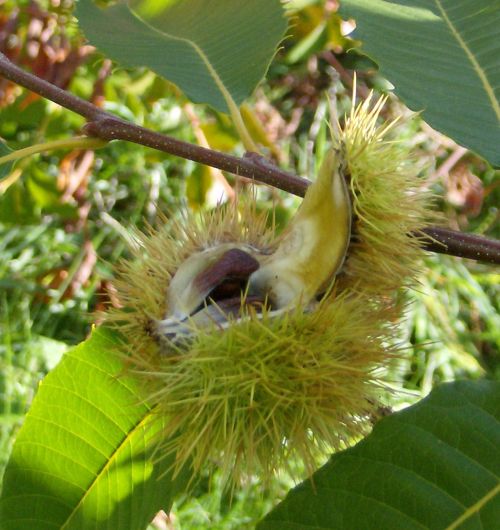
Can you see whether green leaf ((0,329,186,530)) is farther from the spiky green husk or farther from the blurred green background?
the blurred green background

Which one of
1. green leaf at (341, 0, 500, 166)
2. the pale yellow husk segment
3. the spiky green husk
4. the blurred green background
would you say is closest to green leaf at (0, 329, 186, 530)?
the pale yellow husk segment

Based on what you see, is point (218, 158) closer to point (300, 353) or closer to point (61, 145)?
point (61, 145)

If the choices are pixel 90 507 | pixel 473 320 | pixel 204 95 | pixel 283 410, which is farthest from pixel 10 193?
pixel 473 320

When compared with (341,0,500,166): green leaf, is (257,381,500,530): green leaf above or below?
below

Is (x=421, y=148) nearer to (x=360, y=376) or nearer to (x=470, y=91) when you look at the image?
(x=470, y=91)

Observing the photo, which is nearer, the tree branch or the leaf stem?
the tree branch

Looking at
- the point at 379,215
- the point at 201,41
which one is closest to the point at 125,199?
the point at 201,41

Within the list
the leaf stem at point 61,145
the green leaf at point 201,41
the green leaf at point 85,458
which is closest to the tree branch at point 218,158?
the leaf stem at point 61,145
